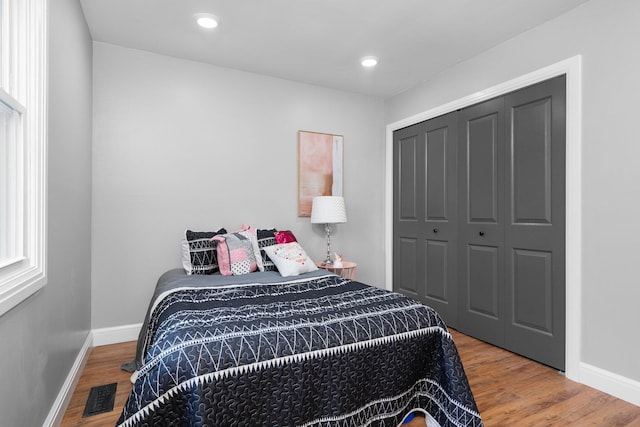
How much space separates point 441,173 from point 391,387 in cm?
239

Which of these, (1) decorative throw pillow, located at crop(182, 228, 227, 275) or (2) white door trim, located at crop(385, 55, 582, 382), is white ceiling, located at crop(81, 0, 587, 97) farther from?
(1) decorative throw pillow, located at crop(182, 228, 227, 275)

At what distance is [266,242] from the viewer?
130 inches

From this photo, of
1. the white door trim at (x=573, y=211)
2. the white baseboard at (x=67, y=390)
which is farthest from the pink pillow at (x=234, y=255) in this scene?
the white door trim at (x=573, y=211)

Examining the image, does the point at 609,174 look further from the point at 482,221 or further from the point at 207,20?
the point at 207,20

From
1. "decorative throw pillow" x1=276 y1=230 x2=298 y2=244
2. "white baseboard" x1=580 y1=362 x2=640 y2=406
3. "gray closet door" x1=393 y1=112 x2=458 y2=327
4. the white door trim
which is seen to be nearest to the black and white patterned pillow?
"decorative throw pillow" x1=276 y1=230 x2=298 y2=244

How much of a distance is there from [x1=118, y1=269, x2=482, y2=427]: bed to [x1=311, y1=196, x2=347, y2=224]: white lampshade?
141 centimetres

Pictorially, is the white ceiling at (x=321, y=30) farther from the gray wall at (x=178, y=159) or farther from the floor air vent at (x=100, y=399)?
the floor air vent at (x=100, y=399)

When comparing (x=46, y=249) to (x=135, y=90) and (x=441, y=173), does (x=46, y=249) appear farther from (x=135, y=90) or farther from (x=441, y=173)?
(x=441, y=173)

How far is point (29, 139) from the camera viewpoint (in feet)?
5.15

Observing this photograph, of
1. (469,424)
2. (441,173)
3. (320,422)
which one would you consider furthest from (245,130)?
(469,424)

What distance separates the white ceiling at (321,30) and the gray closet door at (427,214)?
71 cm

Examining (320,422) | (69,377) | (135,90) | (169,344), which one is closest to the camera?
(169,344)

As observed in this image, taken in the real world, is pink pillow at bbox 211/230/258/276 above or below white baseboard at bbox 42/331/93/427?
above

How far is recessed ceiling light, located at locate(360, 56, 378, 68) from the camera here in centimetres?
332
